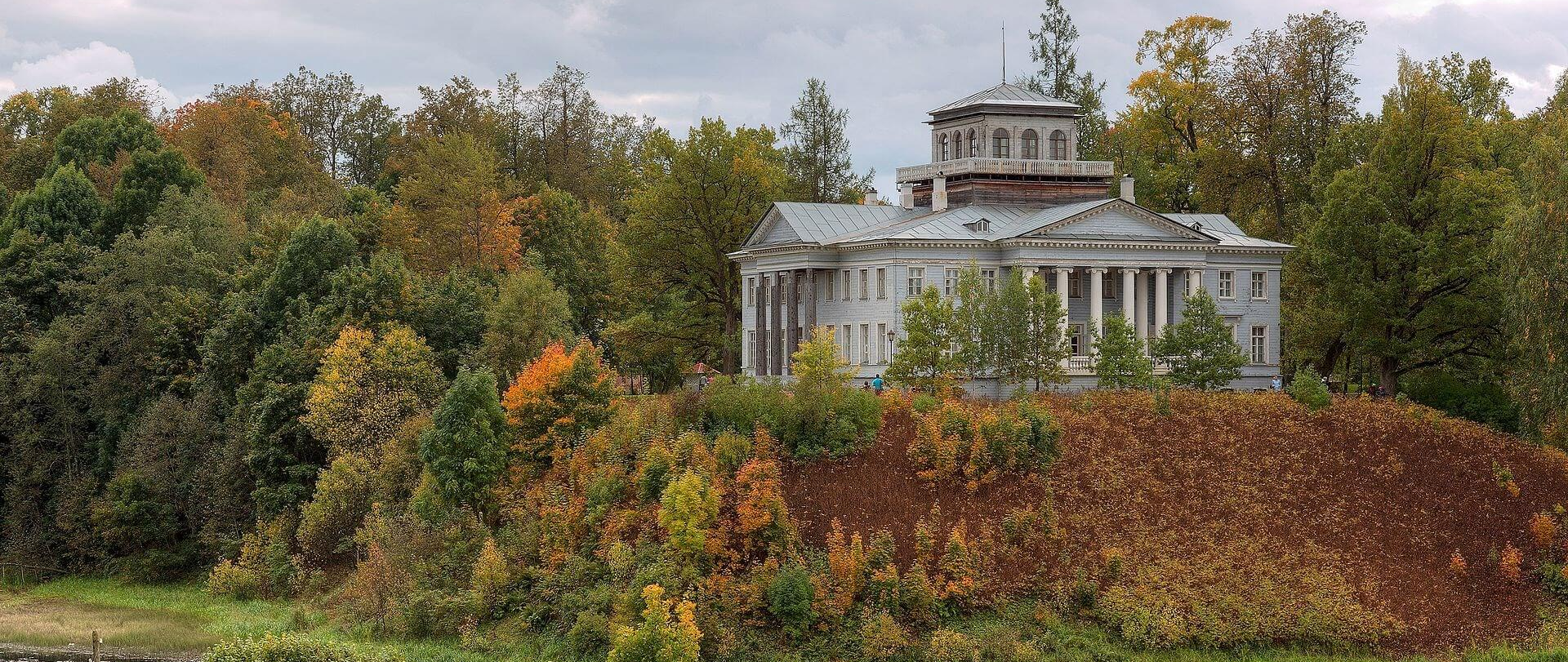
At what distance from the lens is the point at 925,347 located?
2083 inches

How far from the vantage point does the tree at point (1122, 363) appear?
54.1 meters

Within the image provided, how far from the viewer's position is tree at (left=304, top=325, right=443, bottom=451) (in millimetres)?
52062

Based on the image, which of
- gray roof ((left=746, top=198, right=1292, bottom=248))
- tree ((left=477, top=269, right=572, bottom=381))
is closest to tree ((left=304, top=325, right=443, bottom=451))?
tree ((left=477, top=269, right=572, bottom=381))

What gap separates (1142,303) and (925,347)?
12.4 m

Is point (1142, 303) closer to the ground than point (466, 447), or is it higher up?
higher up

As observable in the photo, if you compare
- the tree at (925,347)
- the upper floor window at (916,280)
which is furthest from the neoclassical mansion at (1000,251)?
the tree at (925,347)

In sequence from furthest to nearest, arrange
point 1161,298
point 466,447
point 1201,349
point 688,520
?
1. point 1161,298
2. point 1201,349
3. point 466,447
4. point 688,520

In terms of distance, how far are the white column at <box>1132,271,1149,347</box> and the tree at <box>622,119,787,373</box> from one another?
1471cm

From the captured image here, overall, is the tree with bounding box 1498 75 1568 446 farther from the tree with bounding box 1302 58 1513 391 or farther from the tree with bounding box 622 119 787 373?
the tree with bounding box 622 119 787 373

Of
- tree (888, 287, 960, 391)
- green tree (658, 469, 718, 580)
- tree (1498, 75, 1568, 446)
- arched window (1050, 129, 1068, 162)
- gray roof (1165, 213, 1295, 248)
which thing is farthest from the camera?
arched window (1050, 129, 1068, 162)

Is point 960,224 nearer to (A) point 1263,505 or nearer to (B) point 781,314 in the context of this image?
(B) point 781,314

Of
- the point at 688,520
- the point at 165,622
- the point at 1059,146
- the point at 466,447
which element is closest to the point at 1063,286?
the point at 1059,146

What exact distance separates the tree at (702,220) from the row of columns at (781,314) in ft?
10.7

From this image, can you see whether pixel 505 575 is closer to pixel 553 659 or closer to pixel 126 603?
pixel 553 659
